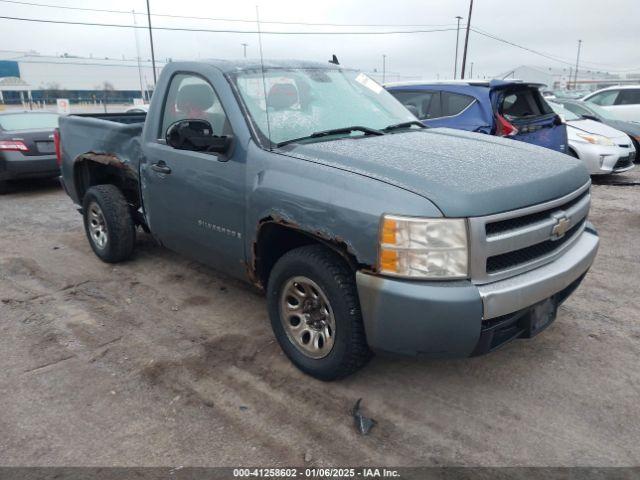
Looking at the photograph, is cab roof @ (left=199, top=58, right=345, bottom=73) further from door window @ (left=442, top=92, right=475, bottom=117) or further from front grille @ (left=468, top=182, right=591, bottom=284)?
door window @ (left=442, top=92, right=475, bottom=117)

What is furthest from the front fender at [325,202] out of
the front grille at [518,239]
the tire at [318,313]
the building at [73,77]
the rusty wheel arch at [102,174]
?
the building at [73,77]

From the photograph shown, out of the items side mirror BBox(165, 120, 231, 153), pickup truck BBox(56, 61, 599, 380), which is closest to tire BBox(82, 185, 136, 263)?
pickup truck BBox(56, 61, 599, 380)

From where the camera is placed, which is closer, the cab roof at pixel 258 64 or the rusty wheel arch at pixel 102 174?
the cab roof at pixel 258 64

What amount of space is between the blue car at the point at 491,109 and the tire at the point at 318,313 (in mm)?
4241

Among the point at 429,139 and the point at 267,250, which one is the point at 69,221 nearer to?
the point at 267,250

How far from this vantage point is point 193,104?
3.96m

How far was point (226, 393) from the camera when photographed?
310 centimetres

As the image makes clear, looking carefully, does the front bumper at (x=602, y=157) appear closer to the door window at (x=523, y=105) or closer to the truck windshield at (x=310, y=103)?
the door window at (x=523, y=105)

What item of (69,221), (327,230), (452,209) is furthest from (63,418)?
(69,221)

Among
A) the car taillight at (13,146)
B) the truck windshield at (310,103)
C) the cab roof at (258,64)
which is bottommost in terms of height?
A: the car taillight at (13,146)

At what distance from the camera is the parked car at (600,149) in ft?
29.3

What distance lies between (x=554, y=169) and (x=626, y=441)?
148cm

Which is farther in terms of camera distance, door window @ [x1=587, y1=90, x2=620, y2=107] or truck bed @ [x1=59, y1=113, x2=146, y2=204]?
door window @ [x1=587, y1=90, x2=620, y2=107]

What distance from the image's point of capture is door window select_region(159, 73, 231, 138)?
12.1 feet
